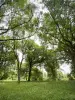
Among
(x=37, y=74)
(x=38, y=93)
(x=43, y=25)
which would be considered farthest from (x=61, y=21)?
(x=37, y=74)

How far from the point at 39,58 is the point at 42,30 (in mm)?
29270

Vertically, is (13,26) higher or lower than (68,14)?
lower

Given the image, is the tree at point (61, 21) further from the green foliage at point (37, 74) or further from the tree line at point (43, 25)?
the green foliage at point (37, 74)

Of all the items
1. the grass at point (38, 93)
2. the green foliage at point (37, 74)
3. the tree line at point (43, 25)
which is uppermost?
the tree line at point (43, 25)

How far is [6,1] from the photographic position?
23281 mm

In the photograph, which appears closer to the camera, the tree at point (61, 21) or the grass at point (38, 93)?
the grass at point (38, 93)

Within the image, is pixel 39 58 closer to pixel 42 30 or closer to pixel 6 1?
pixel 42 30

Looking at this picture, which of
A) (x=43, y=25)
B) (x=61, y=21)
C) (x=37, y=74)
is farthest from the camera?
(x=37, y=74)

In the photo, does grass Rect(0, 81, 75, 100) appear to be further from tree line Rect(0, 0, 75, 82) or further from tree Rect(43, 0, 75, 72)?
tree Rect(43, 0, 75, 72)

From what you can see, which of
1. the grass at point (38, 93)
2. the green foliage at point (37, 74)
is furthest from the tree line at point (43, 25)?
the green foliage at point (37, 74)

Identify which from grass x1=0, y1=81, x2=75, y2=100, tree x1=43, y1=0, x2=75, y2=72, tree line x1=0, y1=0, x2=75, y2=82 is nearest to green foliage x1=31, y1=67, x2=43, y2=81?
tree line x1=0, y1=0, x2=75, y2=82

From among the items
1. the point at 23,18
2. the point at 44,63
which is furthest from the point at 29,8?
the point at 44,63

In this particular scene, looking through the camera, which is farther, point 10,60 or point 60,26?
point 10,60

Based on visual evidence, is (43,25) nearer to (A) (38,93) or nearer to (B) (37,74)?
(A) (38,93)
